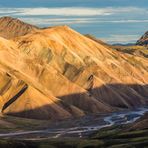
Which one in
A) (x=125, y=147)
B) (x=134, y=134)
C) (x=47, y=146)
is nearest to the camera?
(x=125, y=147)

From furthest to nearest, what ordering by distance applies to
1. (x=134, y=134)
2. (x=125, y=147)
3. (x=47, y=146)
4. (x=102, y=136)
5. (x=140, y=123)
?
(x=140, y=123) < (x=102, y=136) < (x=134, y=134) < (x=47, y=146) < (x=125, y=147)

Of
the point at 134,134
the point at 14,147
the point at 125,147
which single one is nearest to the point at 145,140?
the point at 125,147

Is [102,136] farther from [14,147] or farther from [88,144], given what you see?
[14,147]

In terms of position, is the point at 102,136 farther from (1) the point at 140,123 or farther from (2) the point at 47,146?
(2) the point at 47,146

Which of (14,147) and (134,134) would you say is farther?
(134,134)

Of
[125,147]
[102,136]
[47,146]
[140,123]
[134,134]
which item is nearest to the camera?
[125,147]

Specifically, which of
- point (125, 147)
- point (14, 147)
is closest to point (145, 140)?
point (125, 147)

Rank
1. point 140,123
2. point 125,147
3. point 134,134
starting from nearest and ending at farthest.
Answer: point 125,147 → point 134,134 → point 140,123

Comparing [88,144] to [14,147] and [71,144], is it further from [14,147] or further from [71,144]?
[14,147]

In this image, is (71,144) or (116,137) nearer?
(71,144)
